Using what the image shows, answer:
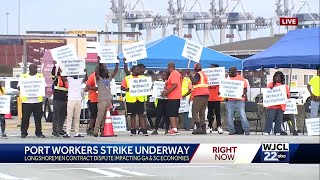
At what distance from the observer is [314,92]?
510 centimetres

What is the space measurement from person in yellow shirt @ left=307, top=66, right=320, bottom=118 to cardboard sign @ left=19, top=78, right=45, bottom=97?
5953mm

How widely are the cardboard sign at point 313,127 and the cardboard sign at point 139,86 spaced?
29.6 ft

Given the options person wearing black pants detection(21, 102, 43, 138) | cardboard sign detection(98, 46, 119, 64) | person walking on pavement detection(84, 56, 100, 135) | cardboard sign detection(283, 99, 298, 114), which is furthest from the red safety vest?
cardboard sign detection(283, 99, 298, 114)

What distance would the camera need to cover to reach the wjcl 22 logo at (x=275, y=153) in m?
5.08

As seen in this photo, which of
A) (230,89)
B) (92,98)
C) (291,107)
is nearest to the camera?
(291,107)

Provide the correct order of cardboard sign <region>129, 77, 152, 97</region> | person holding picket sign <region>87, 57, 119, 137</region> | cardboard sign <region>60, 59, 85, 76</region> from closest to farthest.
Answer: cardboard sign <region>60, 59, 85, 76</region>, person holding picket sign <region>87, 57, 119, 137</region>, cardboard sign <region>129, 77, 152, 97</region>

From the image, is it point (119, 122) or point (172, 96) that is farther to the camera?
point (119, 122)

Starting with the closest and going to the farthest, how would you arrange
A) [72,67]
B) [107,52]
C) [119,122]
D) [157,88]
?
[107,52]
[72,67]
[119,122]
[157,88]

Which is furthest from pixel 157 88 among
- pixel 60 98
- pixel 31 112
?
pixel 31 112

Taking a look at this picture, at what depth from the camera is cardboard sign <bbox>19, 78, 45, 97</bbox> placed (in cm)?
1082

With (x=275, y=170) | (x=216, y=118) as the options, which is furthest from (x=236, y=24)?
(x=216, y=118)

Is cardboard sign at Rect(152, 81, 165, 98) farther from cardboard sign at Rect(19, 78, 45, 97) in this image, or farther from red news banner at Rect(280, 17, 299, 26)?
red news banner at Rect(280, 17, 299, 26)

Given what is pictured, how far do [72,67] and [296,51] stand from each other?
20.5 ft

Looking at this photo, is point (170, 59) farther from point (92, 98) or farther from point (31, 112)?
point (31, 112)
